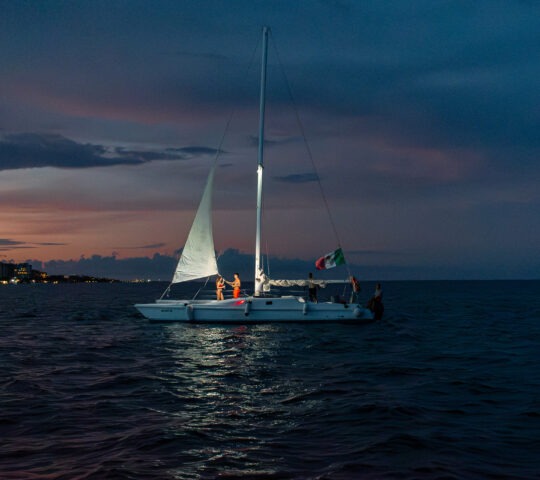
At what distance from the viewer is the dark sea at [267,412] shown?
9.02m

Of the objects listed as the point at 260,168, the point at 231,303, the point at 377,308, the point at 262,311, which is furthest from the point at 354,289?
the point at 260,168

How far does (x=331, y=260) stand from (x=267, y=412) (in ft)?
68.7

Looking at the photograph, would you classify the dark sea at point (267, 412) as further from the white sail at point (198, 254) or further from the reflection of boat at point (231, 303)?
the white sail at point (198, 254)

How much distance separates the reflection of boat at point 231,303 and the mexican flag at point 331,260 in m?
1.72

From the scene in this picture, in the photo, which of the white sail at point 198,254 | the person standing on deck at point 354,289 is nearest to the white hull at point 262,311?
the person standing on deck at point 354,289

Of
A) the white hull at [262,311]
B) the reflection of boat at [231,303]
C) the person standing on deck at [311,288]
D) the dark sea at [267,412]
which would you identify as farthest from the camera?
the person standing on deck at [311,288]

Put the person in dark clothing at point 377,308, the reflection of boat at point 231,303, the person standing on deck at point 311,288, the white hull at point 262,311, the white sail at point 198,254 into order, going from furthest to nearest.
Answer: the person in dark clothing at point 377,308, the person standing on deck at point 311,288, the white sail at point 198,254, the reflection of boat at point 231,303, the white hull at point 262,311

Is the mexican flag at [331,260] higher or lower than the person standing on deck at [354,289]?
higher

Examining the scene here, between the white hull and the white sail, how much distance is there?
6.34 ft

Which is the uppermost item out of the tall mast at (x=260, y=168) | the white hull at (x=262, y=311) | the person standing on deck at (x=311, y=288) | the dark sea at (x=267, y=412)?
the tall mast at (x=260, y=168)

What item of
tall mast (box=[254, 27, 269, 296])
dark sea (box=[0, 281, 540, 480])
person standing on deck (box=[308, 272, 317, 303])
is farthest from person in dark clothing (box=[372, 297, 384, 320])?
dark sea (box=[0, 281, 540, 480])

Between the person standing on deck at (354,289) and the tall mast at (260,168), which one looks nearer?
the tall mast at (260,168)

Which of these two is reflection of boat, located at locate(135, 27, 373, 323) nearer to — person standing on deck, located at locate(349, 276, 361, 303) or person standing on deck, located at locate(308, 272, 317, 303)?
person standing on deck, located at locate(308, 272, 317, 303)

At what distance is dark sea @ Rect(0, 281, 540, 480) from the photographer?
9016 mm
